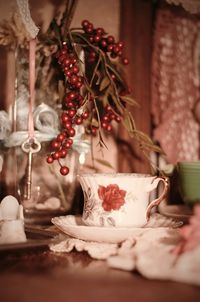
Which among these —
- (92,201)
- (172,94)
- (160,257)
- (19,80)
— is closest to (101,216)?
(92,201)

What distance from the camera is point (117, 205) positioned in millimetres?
725

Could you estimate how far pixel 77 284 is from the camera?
1.62 feet

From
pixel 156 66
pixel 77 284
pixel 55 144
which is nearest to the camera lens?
pixel 77 284

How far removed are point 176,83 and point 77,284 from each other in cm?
77

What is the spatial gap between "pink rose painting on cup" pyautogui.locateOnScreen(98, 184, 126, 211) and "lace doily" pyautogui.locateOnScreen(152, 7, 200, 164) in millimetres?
405

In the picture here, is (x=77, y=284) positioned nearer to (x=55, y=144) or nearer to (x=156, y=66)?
(x=55, y=144)

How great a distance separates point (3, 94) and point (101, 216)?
0.41 m

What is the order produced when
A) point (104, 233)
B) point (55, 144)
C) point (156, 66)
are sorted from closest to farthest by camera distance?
point (104, 233) → point (55, 144) → point (156, 66)

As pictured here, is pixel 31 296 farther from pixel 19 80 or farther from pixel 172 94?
pixel 172 94

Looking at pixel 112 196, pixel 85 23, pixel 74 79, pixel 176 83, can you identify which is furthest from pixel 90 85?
pixel 176 83

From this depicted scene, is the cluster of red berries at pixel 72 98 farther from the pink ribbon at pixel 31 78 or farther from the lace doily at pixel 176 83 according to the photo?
the lace doily at pixel 176 83

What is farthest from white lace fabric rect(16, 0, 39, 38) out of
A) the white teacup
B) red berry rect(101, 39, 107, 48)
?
the white teacup

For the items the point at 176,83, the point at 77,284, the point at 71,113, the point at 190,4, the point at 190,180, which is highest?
the point at 190,4

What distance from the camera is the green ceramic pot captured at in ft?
2.74
